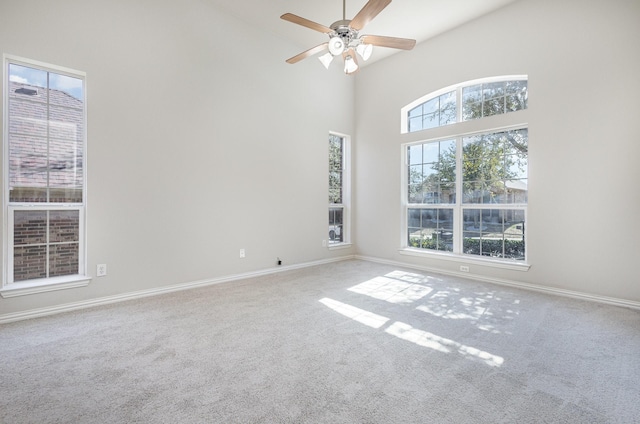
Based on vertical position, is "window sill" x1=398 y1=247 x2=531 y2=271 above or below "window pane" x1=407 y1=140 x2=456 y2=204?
below

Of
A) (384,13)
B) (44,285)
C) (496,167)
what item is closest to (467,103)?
(496,167)

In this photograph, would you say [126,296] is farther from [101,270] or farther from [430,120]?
[430,120]

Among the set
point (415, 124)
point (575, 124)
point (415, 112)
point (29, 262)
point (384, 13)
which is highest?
point (384, 13)

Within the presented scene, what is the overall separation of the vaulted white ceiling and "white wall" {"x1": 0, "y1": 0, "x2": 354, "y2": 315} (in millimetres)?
189

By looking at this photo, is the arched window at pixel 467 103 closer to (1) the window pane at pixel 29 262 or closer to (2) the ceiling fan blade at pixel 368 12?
(2) the ceiling fan blade at pixel 368 12

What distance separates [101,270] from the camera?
10.5ft

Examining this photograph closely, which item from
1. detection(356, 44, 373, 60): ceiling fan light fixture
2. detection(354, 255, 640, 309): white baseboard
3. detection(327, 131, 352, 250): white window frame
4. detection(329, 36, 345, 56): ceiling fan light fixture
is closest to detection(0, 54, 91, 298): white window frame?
detection(329, 36, 345, 56): ceiling fan light fixture

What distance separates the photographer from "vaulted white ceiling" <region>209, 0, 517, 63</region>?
3.82 m

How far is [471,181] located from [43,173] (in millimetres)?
5190

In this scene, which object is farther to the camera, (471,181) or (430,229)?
(430,229)

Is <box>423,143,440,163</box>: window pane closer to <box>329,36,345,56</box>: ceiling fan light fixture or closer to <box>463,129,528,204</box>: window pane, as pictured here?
<box>463,129,528,204</box>: window pane

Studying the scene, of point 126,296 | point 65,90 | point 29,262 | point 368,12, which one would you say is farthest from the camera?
point 126,296

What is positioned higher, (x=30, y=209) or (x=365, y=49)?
(x=365, y=49)

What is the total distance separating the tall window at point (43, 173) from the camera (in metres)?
2.79
